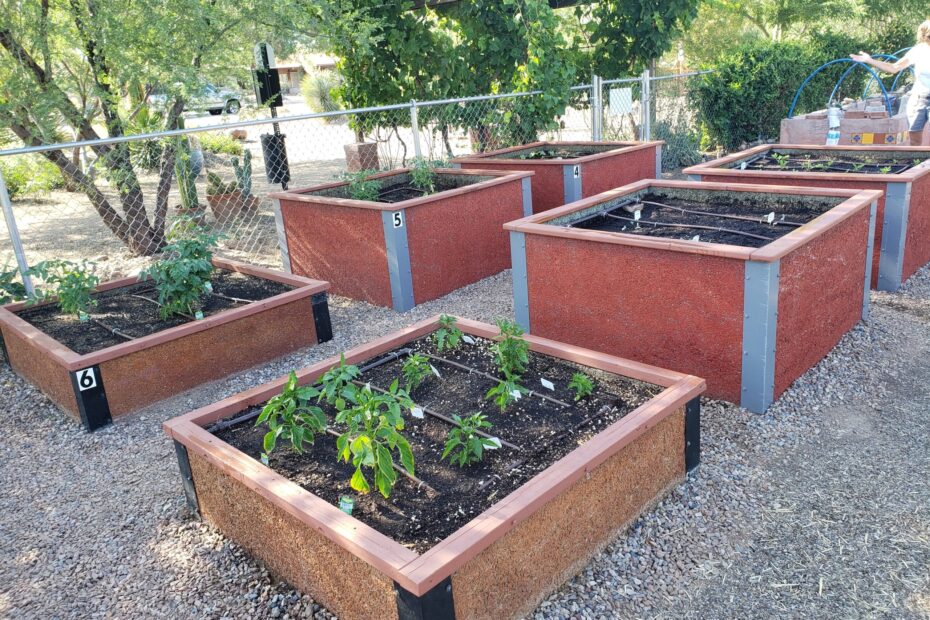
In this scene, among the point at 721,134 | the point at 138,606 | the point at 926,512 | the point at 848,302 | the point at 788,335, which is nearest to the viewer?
the point at 138,606

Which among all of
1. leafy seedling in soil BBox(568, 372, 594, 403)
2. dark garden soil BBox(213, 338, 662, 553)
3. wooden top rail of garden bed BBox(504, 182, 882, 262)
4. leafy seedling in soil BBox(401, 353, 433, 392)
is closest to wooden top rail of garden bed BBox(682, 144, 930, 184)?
wooden top rail of garden bed BBox(504, 182, 882, 262)

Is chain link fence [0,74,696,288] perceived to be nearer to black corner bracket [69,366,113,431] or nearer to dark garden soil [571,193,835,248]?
black corner bracket [69,366,113,431]

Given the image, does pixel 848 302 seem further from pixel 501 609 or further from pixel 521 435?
pixel 501 609

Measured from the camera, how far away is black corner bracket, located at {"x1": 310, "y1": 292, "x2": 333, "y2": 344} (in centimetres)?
537

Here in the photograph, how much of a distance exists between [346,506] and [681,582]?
1245mm

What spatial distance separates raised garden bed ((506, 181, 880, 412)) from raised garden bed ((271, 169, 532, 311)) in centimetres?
139

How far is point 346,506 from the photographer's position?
2.67 metres

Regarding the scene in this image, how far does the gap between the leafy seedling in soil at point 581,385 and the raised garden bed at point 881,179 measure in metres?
3.41

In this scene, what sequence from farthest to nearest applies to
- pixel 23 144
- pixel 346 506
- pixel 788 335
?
pixel 23 144, pixel 788 335, pixel 346 506

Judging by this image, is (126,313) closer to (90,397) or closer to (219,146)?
(90,397)

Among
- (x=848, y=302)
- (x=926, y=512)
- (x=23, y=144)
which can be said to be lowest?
(x=926, y=512)

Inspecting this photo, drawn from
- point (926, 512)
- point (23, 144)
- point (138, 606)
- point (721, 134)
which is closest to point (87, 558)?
point (138, 606)

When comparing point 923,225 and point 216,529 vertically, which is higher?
point 923,225

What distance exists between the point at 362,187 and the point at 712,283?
3642mm
